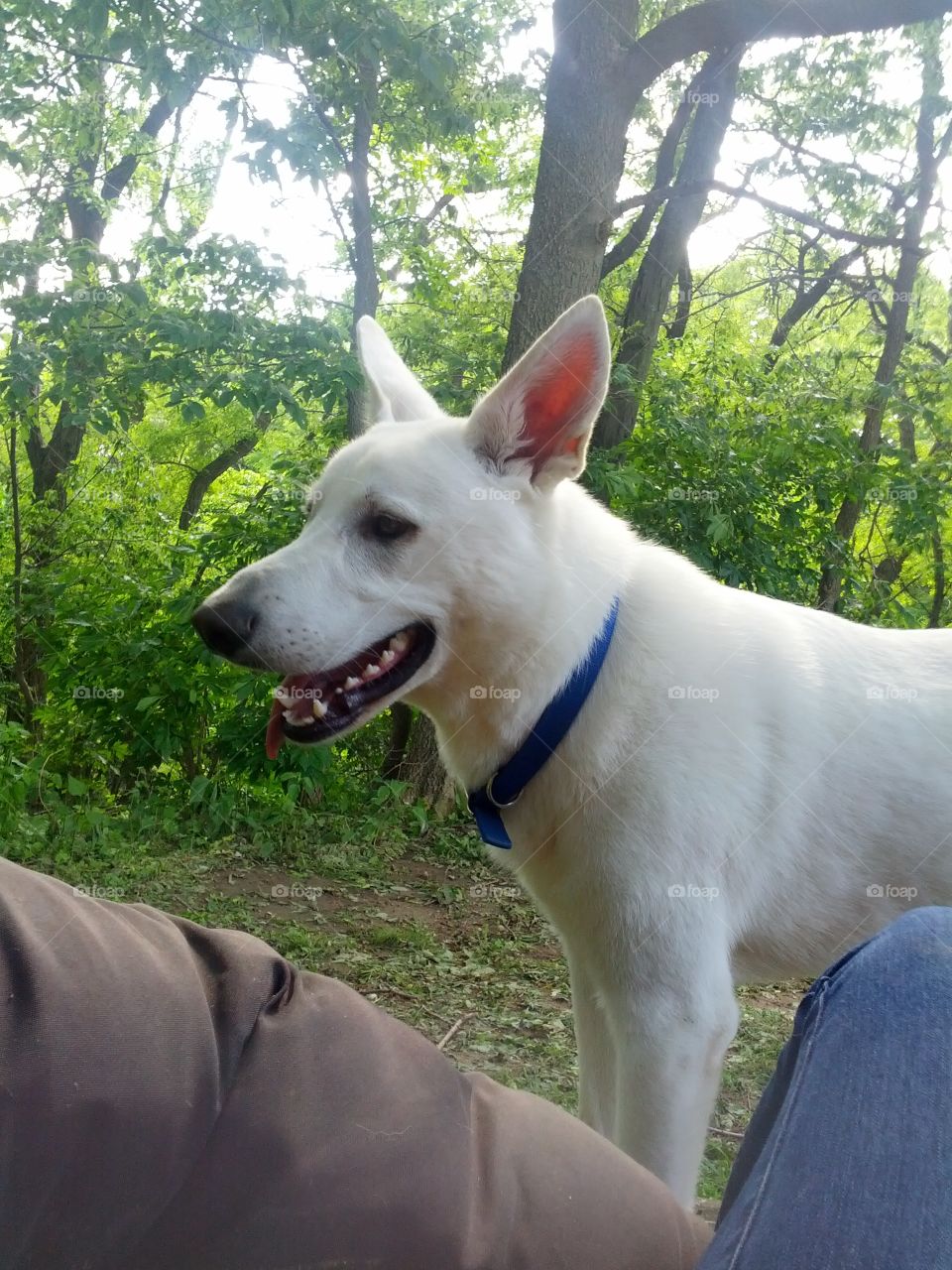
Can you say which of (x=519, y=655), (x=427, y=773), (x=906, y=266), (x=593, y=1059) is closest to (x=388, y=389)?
(x=519, y=655)

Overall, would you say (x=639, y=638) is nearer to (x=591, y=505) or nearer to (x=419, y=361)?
(x=591, y=505)

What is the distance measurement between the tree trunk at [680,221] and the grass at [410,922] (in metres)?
2.18

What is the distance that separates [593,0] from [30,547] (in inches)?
122

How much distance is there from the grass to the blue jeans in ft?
2.83

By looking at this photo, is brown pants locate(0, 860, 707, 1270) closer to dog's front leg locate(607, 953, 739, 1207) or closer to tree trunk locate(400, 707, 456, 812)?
dog's front leg locate(607, 953, 739, 1207)

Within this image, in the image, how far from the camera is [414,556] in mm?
1391

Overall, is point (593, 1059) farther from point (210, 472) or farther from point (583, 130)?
point (210, 472)

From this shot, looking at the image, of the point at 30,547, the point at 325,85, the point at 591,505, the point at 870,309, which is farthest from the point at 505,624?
the point at 870,309

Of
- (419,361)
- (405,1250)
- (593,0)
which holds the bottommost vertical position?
(405,1250)

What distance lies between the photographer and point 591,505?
1.61 m

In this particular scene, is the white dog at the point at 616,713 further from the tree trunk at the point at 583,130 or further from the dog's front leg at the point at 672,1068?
the tree trunk at the point at 583,130

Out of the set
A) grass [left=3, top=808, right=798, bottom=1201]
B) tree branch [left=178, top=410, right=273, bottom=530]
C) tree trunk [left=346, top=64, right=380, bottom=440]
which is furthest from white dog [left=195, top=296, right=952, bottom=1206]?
tree branch [left=178, top=410, right=273, bottom=530]

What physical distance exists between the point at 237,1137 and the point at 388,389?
4.65ft

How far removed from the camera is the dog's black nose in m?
1.28
